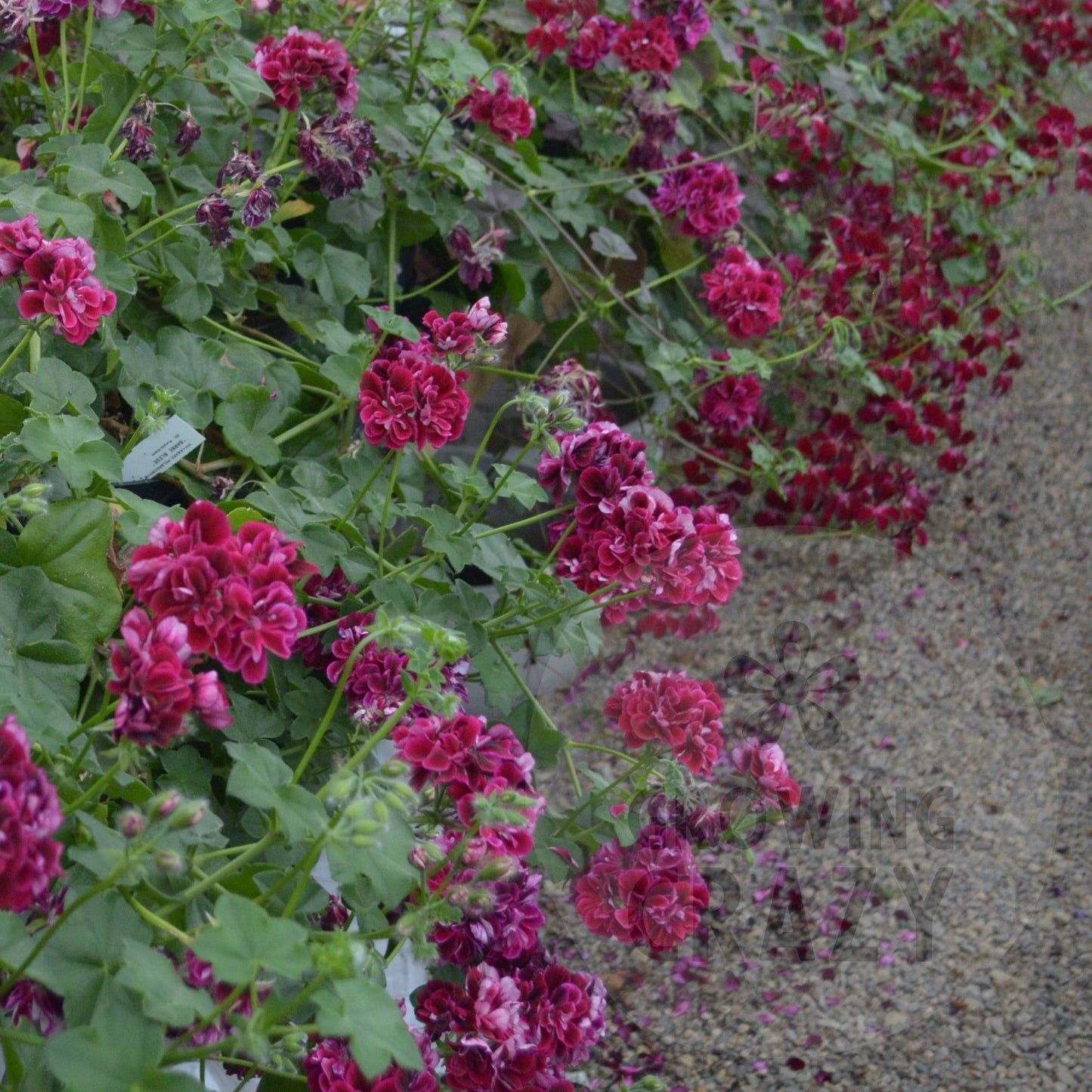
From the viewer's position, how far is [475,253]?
161 centimetres

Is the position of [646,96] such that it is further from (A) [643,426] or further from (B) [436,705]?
(B) [436,705]

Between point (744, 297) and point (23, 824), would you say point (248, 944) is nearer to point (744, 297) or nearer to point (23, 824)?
point (23, 824)

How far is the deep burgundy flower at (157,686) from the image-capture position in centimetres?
69

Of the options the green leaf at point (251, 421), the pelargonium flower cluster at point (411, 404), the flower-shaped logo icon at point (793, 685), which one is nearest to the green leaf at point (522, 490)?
the pelargonium flower cluster at point (411, 404)

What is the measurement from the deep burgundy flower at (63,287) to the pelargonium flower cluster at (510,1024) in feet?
2.17

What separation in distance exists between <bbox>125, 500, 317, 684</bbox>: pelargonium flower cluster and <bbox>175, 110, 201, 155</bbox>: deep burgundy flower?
760 mm

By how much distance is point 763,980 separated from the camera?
1.72 m

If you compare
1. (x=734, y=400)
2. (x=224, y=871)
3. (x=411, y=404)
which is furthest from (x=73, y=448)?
(x=734, y=400)

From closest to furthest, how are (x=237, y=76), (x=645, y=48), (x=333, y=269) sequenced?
(x=237, y=76) < (x=333, y=269) < (x=645, y=48)

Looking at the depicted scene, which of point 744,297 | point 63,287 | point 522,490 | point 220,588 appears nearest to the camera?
point 220,588

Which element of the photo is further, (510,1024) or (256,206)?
(256,206)

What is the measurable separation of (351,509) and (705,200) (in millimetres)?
938

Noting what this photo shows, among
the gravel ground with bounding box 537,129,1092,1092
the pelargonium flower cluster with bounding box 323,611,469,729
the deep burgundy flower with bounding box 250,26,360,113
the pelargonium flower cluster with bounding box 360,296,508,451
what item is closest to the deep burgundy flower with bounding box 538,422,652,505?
the pelargonium flower cluster with bounding box 360,296,508,451

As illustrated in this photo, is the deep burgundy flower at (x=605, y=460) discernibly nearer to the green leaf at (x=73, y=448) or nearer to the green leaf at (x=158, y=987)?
the green leaf at (x=73, y=448)
